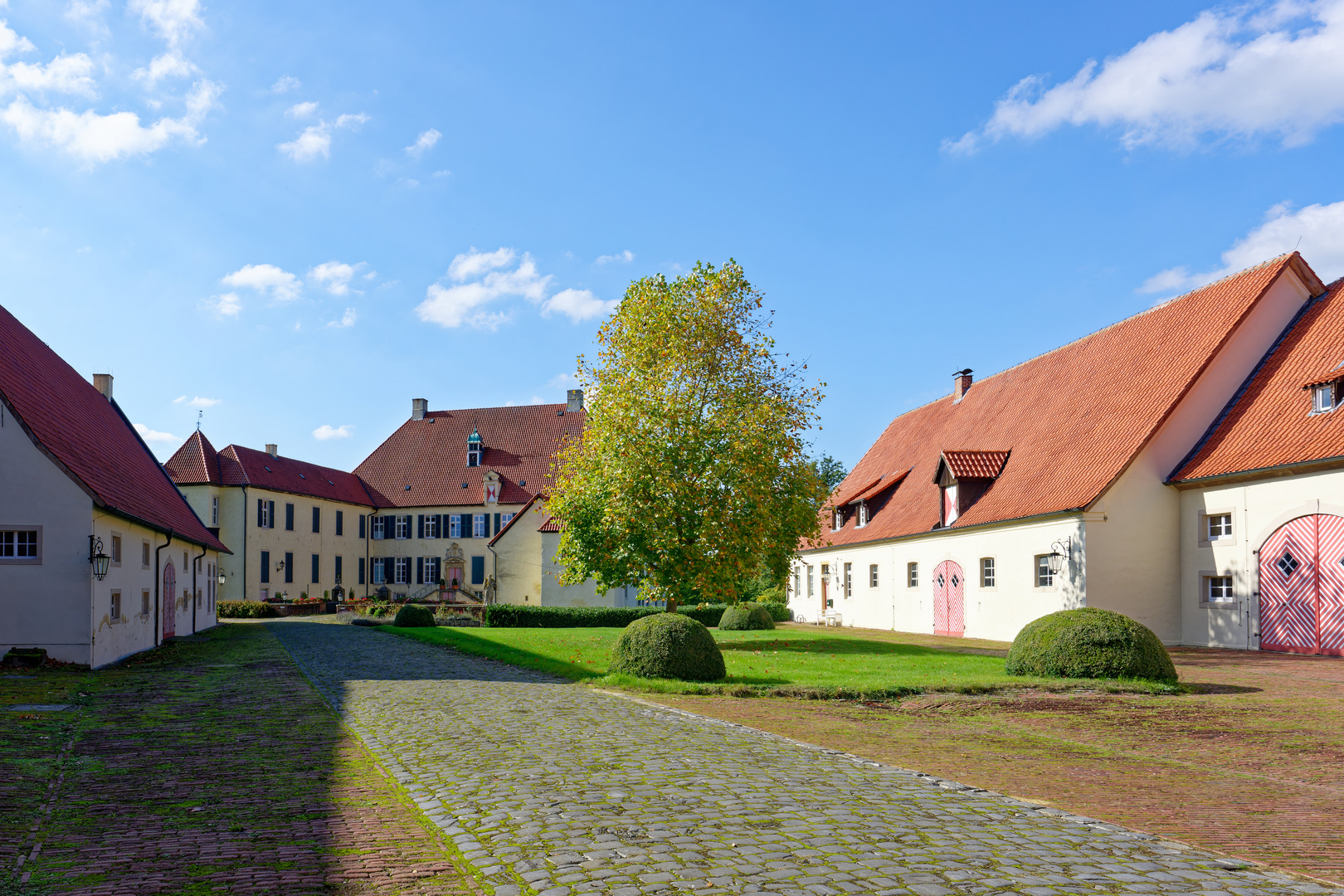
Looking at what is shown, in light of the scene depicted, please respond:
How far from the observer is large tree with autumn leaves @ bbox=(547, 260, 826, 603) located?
26.4m

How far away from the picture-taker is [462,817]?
7.11m

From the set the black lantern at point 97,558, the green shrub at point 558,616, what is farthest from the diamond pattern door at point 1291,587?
→ the black lantern at point 97,558

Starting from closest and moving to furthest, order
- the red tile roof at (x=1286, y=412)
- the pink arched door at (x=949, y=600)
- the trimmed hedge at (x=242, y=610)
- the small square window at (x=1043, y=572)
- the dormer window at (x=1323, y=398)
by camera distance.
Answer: the red tile roof at (x=1286, y=412) < the dormer window at (x=1323, y=398) < the small square window at (x=1043, y=572) < the pink arched door at (x=949, y=600) < the trimmed hedge at (x=242, y=610)

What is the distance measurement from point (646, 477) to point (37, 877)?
20663 millimetres

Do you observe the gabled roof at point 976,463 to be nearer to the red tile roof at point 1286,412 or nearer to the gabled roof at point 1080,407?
the gabled roof at point 1080,407

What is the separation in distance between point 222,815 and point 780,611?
44.6m

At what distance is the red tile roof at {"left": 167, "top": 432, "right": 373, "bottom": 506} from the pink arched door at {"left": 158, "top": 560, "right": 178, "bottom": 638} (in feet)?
68.1

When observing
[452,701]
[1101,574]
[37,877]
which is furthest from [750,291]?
[37,877]

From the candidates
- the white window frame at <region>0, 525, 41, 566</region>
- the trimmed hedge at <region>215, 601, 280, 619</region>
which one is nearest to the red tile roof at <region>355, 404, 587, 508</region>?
the trimmed hedge at <region>215, 601, 280, 619</region>

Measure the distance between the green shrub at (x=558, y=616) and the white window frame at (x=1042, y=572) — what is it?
15554 millimetres

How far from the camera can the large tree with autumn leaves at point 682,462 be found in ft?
86.7

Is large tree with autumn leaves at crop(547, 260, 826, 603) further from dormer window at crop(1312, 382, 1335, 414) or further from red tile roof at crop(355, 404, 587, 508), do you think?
red tile roof at crop(355, 404, 587, 508)

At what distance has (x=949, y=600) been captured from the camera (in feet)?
107

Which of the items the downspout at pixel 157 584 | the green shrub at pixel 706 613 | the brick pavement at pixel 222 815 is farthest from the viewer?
the green shrub at pixel 706 613
